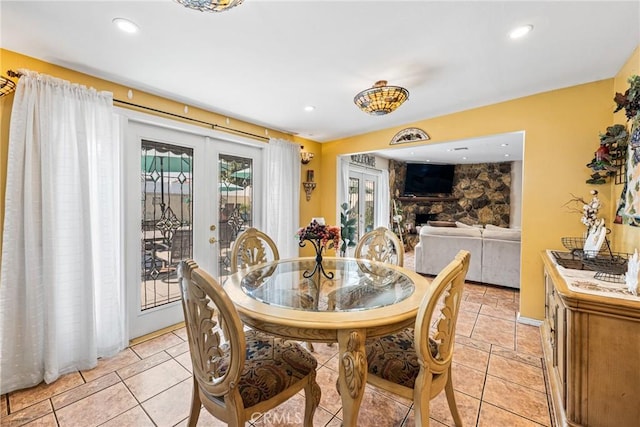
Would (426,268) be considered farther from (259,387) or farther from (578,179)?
(259,387)

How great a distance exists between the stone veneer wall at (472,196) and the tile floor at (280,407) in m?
5.67

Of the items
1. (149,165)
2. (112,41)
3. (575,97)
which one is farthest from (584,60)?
(149,165)

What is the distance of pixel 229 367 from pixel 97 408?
138 centimetres

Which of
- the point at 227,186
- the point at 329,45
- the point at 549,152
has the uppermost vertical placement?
the point at 329,45

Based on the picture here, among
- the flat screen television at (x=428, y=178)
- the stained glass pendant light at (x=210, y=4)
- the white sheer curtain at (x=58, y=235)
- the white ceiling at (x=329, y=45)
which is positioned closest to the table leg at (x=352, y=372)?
the stained glass pendant light at (x=210, y=4)

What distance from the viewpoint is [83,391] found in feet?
6.10

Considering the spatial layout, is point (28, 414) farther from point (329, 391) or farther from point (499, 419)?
point (499, 419)

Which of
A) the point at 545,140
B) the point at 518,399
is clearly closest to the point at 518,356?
the point at 518,399

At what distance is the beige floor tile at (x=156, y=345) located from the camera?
236 cm

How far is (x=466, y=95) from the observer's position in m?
2.75

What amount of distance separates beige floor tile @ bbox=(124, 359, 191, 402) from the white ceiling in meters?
2.42

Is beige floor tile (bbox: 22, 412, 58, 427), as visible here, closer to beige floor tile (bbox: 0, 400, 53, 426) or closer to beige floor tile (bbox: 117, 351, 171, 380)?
beige floor tile (bbox: 0, 400, 53, 426)

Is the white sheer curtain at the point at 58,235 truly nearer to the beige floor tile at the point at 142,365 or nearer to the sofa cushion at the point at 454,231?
the beige floor tile at the point at 142,365

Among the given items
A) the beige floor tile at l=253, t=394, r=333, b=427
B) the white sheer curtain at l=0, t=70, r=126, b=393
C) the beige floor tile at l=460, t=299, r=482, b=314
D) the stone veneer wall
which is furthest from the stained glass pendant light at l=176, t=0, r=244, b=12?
the stone veneer wall
